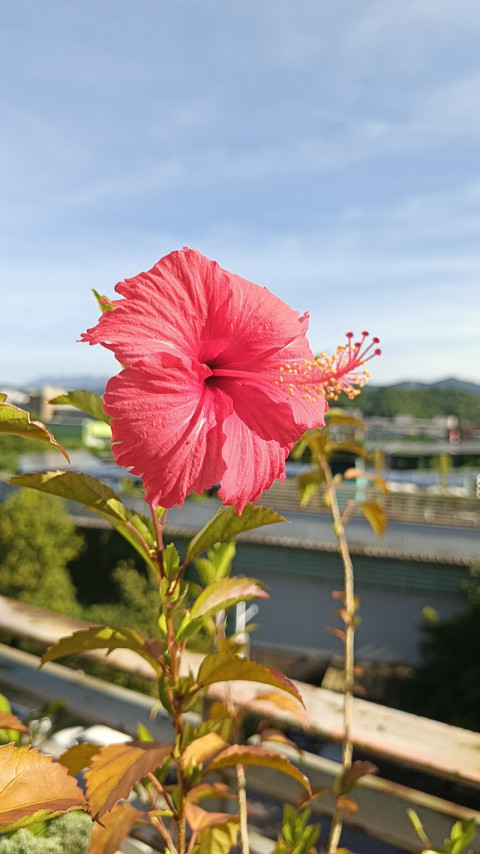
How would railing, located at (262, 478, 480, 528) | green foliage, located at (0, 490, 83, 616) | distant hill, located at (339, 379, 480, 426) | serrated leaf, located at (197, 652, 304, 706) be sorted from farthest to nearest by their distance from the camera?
distant hill, located at (339, 379, 480, 426), railing, located at (262, 478, 480, 528), green foliage, located at (0, 490, 83, 616), serrated leaf, located at (197, 652, 304, 706)

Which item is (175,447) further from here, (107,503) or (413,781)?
(413,781)

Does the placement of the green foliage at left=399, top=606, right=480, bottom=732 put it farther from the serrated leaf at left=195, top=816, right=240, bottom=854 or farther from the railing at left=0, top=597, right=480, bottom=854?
the serrated leaf at left=195, top=816, right=240, bottom=854

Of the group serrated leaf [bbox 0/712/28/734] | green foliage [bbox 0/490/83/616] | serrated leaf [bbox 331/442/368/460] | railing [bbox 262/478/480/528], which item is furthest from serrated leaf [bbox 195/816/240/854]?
green foliage [bbox 0/490/83/616]

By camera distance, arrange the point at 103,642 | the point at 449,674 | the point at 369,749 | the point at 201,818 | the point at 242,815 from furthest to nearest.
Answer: the point at 449,674, the point at 369,749, the point at 242,815, the point at 201,818, the point at 103,642

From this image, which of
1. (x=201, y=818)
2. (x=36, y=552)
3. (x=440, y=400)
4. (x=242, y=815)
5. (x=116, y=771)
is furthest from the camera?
(x=440, y=400)

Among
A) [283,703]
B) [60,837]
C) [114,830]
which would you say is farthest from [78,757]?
[283,703]

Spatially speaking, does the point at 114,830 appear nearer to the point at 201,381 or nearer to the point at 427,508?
the point at 201,381

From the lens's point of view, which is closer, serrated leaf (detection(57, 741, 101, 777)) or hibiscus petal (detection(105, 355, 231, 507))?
hibiscus petal (detection(105, 355, 231, 507))
